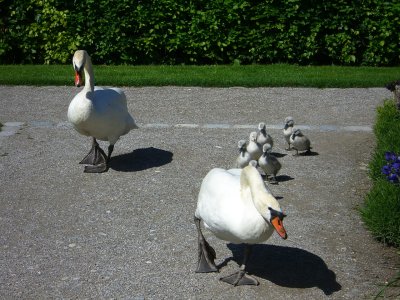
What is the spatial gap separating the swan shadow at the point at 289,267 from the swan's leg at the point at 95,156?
2792mm

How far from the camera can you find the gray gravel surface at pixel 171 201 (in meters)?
6.31

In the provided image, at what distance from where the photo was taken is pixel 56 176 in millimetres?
8945

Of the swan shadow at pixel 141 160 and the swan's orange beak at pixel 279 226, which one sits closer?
the swan's orange beak at pixel 279 226

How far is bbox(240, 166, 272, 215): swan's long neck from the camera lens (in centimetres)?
566

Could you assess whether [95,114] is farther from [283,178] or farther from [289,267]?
[289,267]

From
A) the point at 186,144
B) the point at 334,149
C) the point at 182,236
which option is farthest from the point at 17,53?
the point at 182,236

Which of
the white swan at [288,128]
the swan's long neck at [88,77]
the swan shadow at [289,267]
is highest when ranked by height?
the swan's long neck at [88,77]

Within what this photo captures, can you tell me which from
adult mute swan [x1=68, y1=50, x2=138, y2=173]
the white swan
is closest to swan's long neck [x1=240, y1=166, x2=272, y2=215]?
adult mute swan [x1=68, y1=50, x2=138, y2=173]

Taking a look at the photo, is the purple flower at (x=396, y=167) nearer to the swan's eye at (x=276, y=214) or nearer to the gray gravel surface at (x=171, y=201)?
the gray gravel surface at (x=171, y=201)

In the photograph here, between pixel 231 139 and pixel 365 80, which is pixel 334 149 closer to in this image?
pixel 231 139

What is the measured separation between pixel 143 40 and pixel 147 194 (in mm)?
7331

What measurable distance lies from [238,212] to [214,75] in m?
8.26

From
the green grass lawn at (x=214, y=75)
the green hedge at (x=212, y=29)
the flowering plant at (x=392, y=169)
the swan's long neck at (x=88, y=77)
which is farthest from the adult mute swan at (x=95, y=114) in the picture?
the green hedge at (x=212, y=29)

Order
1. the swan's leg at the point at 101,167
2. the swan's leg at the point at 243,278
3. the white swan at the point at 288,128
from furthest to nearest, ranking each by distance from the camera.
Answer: the white swan at the point at 288,128 → the swan's leg at the point at 101,167 → the swan's leg at the point at 243,278
